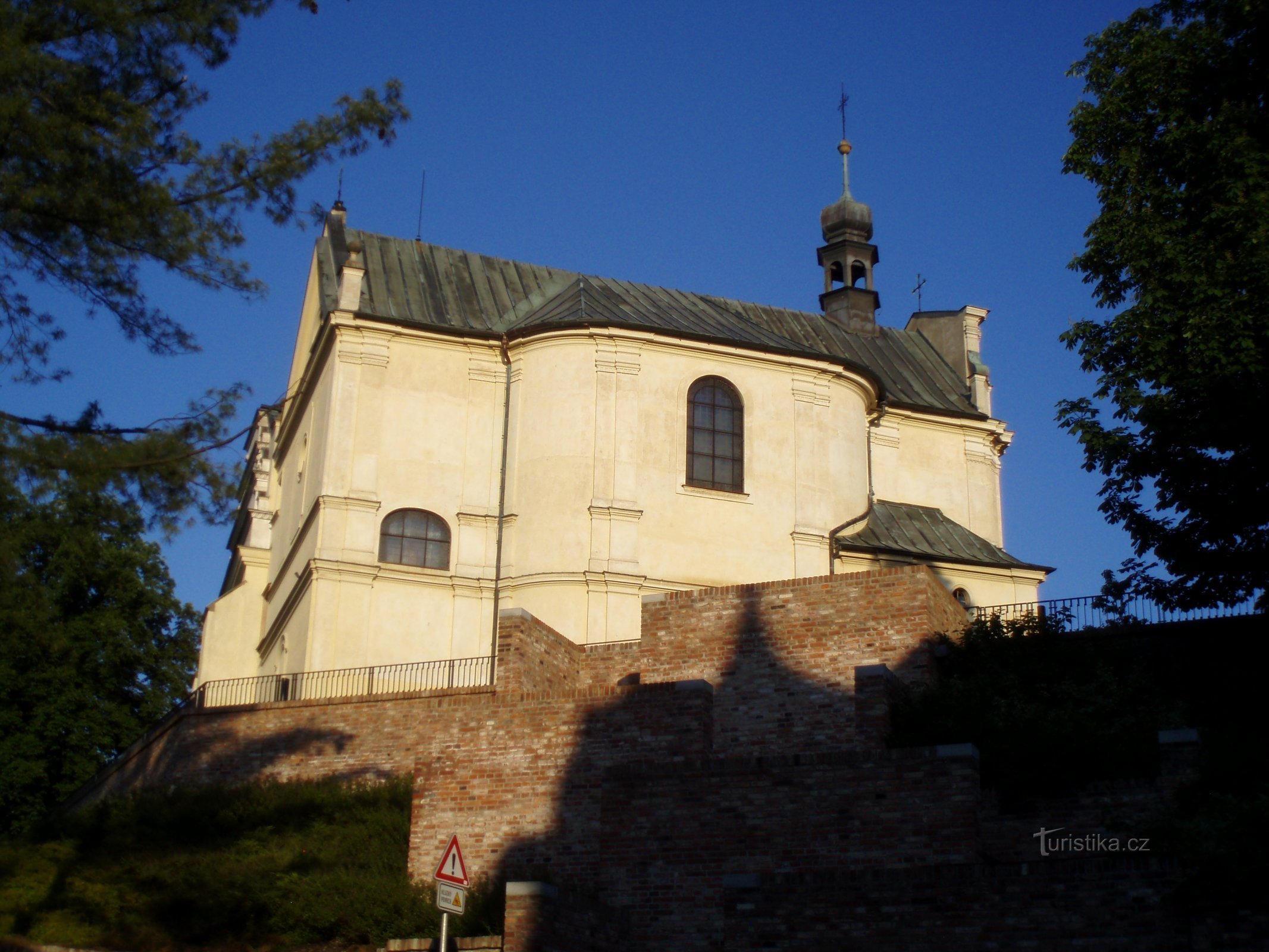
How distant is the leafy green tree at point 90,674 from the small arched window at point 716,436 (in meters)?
12.1

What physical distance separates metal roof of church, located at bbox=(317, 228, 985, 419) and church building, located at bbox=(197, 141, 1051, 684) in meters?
0.10

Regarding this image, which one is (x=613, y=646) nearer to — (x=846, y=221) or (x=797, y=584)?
(x=797, y=584)

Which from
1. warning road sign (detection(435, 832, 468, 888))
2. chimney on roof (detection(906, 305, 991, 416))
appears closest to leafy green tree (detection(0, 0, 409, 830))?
warning road sign (detection(435, 832, 468, 888))

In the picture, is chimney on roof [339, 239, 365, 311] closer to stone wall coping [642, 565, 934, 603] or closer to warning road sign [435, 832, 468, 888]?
stone wall coping [642, 565, 934, 603]

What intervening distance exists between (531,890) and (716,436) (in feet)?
65.2

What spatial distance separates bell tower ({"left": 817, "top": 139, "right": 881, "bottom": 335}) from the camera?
48125 millimetres

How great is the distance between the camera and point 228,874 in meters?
22.6

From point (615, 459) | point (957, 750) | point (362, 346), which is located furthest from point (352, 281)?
point (957, 750)

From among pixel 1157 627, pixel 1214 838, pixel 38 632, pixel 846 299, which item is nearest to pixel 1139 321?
pixel 1157 627

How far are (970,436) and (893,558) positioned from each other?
7.30 meters

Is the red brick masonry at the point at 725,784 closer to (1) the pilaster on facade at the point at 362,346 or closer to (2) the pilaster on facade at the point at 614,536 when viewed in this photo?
(2) the pilaster on facade at the point at 614,536

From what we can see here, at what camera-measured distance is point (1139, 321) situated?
25.6 meters

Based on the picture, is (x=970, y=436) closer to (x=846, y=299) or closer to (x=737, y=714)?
(x=846, y=299)

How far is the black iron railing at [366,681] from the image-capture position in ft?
101
